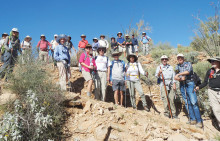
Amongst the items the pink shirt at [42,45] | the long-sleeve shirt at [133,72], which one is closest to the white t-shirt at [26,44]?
the pink shirt at [42,45]

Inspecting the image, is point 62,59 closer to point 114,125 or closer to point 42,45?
point 114,125

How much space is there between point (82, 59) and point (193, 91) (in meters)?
3.79

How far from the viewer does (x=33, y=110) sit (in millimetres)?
3639

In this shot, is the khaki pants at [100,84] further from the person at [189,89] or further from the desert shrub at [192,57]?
the desert shrub at [192,57]

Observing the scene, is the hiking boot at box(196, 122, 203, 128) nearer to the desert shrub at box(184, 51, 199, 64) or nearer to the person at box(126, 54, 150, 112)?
the person at box(126, 54, 150, 112)

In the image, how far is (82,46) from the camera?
836cm

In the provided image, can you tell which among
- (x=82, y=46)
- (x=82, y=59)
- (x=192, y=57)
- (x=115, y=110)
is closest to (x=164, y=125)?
(x=115, y=110)

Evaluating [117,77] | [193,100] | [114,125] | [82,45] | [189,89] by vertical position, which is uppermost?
[82,45]

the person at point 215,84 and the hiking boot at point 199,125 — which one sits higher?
the person at point 215,84

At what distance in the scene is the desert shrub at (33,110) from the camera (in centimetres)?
321

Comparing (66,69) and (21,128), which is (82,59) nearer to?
(66,69)

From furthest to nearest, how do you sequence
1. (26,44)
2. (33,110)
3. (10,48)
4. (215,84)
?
(26,44)
(10,48)
(215,84)
(33,110)

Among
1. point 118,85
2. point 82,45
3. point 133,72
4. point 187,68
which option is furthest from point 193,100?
point 82,45

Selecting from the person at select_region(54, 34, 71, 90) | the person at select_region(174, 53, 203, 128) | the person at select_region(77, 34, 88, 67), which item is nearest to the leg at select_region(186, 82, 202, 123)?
the person at select_region(174, 53, 203, 128)
